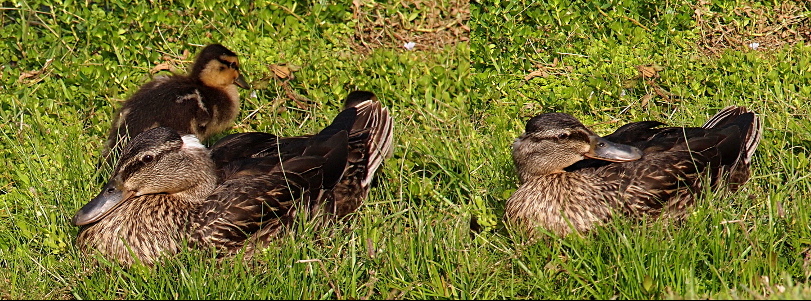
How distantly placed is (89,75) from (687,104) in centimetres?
333

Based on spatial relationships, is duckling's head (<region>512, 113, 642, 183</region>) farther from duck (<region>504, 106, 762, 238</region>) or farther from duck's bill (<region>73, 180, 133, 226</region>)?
duck's bill (<region>73, 180, 133, 226</region>)

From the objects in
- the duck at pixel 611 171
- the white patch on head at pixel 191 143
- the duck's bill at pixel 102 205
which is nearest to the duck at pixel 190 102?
the white patch on head at pixel 191 143

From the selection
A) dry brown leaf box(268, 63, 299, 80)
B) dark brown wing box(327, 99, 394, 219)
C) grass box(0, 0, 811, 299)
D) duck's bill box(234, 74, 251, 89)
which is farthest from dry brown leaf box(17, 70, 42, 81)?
dark brown wing box(327, 99, 394, 219)

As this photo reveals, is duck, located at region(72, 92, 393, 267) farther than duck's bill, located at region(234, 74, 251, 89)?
No

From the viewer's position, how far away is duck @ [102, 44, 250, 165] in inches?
208

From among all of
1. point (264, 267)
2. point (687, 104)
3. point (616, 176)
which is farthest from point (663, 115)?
point (264, 267)

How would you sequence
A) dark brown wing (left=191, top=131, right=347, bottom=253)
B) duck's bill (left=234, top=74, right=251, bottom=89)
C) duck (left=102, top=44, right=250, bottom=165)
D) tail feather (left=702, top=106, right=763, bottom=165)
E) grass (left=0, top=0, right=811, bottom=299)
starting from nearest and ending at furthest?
1. grass (left=0, top=0, right=811, bottom=299)
2. dark brown wing (left=191, top=131, right=347, bottom=253)
3. tail feather (left=702, top=106, right=763, bottom=165)
4. duck (left=102, top=44, right=250, bottom=165)
5. duck's bill (left=234, top=74, right=251, bottom=89)

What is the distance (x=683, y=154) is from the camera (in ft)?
15.7

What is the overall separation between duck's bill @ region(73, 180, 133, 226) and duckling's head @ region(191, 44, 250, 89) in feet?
4.48

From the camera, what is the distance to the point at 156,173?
4.51m

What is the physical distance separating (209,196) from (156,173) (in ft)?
0.85

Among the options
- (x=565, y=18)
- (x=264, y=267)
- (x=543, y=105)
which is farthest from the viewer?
(x=565, y=18)

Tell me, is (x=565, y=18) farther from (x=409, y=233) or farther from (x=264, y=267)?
(x=264, y=267)

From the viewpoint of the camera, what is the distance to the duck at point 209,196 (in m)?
4.40
